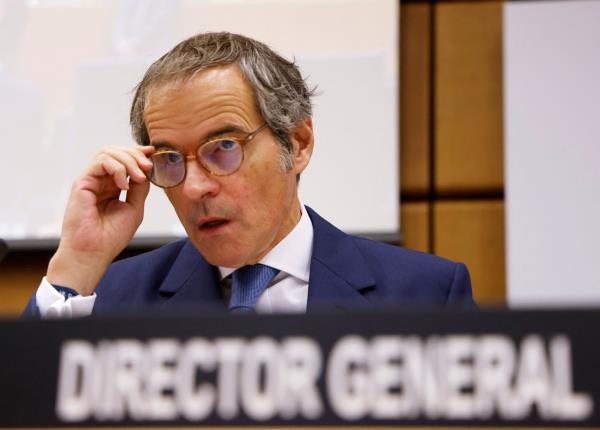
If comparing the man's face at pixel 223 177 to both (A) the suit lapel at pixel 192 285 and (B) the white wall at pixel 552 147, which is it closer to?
(A) the suit lapel at pixel 192 285

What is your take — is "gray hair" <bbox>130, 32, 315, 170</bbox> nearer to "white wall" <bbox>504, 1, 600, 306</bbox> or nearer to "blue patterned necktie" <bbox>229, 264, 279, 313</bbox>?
"blue patterned necktie" <bbox>229, 264, 279, 313</bbox>

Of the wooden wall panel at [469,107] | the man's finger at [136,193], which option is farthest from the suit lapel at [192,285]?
the wooden wall panel at [469,107]

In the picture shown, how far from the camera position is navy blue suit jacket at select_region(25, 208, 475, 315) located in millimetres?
1208

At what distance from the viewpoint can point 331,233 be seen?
52.7 inches

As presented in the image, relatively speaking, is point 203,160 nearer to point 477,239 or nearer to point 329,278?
point 329,278

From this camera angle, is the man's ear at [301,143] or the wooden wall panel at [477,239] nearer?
the man's ear at [301,143]

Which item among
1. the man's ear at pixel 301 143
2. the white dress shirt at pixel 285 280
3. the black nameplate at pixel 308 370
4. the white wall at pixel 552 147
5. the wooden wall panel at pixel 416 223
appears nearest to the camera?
the black nameplate at pixel 308 370

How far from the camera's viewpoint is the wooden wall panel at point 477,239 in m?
2.27

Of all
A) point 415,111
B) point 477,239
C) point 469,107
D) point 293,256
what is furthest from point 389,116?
point 293,256

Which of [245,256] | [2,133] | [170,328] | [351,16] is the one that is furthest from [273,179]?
[2,133]

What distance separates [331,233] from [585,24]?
52.4 inches

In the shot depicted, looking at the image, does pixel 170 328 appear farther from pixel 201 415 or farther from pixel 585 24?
pixel 585 24

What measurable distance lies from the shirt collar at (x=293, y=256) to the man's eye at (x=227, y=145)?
0.56 ft

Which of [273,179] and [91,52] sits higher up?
[91,52]
